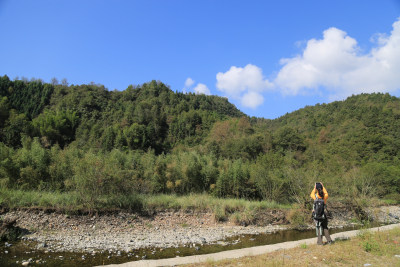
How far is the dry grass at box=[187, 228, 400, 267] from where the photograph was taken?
5.64 metres

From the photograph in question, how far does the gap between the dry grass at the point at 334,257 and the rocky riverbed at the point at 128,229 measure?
16.9 ft

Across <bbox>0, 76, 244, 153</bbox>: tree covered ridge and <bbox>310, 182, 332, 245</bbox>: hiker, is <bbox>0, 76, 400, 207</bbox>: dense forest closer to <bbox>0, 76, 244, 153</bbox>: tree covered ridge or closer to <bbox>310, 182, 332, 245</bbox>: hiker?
<bbox>0, 76, 244, 153</bbox>: tree covered ridge

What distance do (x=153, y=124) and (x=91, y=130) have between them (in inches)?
515

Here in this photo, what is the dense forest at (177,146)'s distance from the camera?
53.6 feet

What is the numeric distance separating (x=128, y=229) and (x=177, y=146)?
1420 inches

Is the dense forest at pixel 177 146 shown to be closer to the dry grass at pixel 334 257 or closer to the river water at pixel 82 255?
the river water at pixel 82 255

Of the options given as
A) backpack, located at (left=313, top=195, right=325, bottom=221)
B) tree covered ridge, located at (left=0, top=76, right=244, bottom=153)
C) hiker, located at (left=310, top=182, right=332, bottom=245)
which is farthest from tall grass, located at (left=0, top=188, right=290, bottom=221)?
tree covered ridge, located at (left=0, top=76, right=244, bottom=153)

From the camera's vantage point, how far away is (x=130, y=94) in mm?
67375

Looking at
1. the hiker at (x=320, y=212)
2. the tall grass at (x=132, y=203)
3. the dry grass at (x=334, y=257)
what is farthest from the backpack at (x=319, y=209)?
the tall grass at (x=132, y=203)

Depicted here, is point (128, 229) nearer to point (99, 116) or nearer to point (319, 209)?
point (319, 209)

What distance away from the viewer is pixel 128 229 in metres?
13.4

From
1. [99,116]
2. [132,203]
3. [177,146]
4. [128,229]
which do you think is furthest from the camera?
[99,116]

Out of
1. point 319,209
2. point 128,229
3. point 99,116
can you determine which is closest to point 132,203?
point 128,229

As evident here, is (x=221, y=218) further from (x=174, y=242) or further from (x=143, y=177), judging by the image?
(x=143, y=177)
